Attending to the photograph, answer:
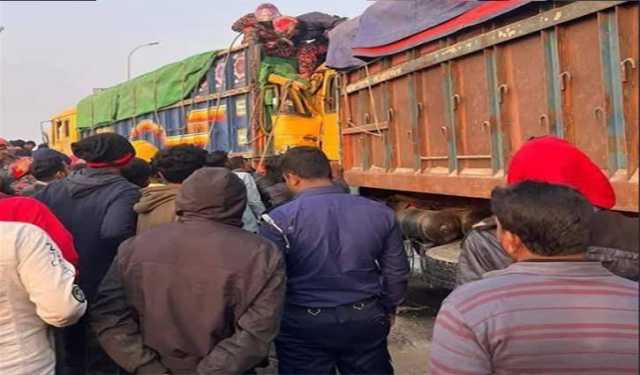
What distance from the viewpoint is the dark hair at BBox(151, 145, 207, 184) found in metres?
3.06

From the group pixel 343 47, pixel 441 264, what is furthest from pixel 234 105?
pixel 441 264

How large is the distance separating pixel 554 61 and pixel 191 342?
2.07m

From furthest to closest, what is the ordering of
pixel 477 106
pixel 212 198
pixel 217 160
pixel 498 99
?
pixel 217 160 → pixel 477 106 → pixel 498 99 → pixel 212 198

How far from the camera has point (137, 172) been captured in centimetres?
349

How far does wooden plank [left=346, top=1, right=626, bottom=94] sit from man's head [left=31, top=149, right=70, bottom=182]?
87.3 inches

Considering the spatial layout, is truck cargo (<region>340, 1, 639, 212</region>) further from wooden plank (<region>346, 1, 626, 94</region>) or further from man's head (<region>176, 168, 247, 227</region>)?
man's head (<region>176, 168, 247, 227</region>)

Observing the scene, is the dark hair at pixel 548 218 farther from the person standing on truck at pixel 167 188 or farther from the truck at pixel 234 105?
the truck at pixel 234 105

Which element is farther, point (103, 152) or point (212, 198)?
point (103, 152)

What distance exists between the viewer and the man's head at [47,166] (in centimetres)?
391

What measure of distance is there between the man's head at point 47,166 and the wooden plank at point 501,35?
2219 millimetres

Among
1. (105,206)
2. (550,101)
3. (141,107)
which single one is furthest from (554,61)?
(141,107)

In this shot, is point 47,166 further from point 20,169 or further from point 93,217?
point 93,217

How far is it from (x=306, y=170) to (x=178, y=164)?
23.7 inches

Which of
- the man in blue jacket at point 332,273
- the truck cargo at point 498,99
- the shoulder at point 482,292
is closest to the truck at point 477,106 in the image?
the truck cargo at point 498,99
